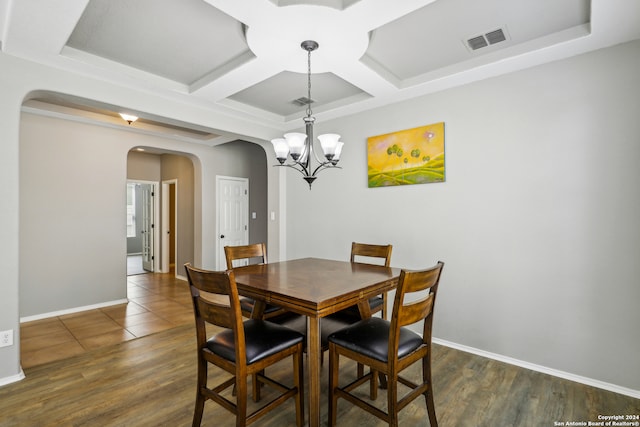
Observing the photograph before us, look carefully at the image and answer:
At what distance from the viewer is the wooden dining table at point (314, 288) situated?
1639 mm

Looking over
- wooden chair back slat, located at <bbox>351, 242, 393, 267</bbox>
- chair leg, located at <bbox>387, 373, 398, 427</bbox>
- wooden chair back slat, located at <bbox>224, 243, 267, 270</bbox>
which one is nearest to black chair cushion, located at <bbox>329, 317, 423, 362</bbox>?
chair leg, located at <bbox>387, 373, 398, 427</bbox>

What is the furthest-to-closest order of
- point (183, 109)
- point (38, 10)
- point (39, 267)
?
point (39, 267), point (183, 109), point (38, 10)

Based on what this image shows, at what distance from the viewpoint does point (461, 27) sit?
2273 mm

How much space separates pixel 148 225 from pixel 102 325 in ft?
11.8

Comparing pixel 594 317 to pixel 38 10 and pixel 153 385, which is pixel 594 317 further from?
pixel 38 10

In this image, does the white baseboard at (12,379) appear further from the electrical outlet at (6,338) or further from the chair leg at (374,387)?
the chair leg at (374,387)

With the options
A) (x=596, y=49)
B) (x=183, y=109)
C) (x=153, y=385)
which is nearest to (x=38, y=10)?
(x=183, y=109)

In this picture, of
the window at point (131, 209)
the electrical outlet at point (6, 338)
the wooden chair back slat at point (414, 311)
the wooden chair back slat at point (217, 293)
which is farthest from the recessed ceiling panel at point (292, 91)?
the window at point (131, 209)

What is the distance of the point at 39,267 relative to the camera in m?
3.90

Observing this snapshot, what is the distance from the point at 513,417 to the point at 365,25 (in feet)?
8.67

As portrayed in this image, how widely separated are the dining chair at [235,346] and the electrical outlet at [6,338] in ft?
5.66

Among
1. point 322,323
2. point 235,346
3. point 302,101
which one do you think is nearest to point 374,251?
point 322,323

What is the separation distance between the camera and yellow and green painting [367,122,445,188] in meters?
3.10

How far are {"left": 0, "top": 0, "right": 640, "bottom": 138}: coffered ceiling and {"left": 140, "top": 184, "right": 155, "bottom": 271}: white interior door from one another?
161 inches
